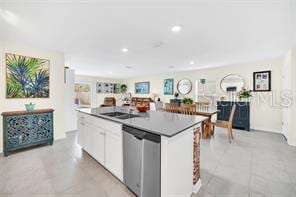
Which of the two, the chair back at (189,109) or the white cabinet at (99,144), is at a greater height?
the chair back at (189,109)

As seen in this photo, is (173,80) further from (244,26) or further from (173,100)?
(244,26)

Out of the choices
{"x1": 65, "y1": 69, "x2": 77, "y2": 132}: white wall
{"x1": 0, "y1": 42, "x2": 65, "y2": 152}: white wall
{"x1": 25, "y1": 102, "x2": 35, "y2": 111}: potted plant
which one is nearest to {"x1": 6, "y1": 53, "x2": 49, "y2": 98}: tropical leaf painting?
{"x1": 0, "y1": 42, "x2": 65, "y2": 152}: white wall

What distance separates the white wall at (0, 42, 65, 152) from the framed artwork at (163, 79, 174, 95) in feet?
16.9

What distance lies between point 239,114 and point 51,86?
231 inches

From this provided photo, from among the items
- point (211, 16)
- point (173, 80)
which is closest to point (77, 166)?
point (211, 16)

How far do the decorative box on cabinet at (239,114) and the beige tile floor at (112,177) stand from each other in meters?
1.51

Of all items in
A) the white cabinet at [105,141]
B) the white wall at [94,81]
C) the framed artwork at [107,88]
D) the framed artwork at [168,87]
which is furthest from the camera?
the framed artwork at [107,88]

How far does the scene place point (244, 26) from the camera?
2.36 metres

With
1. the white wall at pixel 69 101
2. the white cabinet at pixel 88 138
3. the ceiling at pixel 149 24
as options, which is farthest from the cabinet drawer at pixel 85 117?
the white wall at pixel 69 101

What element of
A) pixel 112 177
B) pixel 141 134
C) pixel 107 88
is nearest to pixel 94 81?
pixel 107 88

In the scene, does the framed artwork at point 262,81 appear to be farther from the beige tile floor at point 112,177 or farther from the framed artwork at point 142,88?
the framed artwork at point 142,88

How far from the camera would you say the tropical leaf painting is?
3115 mm

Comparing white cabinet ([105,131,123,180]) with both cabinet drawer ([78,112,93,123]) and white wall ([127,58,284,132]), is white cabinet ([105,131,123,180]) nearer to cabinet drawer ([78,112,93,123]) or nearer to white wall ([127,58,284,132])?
cabinet drawer ([78,112,93,123])

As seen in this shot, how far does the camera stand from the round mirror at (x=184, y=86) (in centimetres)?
682
